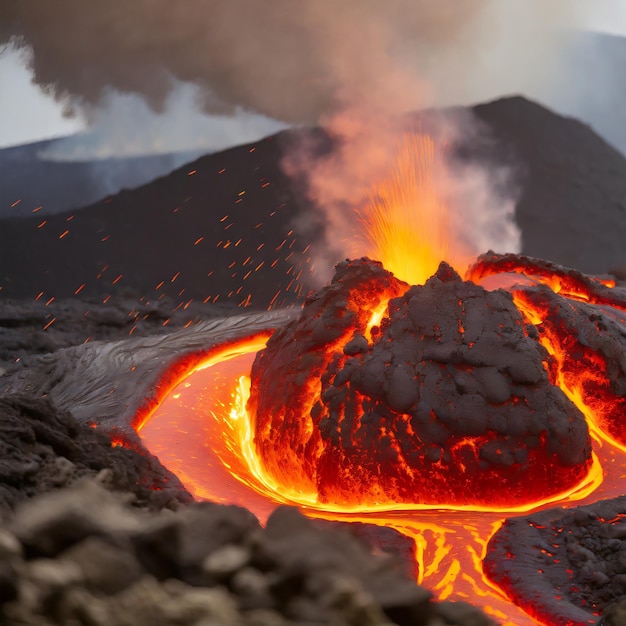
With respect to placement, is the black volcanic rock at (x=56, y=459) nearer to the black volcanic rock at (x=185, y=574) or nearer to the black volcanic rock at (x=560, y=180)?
the black volcanic rock at (x=185, y=574)

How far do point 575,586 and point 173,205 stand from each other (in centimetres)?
988

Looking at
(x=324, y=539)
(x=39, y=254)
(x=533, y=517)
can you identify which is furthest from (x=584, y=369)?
(x=39, y=254)

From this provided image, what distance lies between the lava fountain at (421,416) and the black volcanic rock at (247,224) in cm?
627

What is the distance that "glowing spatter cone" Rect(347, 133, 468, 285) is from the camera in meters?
7.00

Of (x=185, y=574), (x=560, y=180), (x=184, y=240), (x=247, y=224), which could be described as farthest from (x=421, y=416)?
(x=560, y=180)

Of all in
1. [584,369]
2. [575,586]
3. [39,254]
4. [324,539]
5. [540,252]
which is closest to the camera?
[324,539]

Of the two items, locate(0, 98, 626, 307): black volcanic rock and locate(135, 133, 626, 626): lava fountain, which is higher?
locate(0, 98, 626, 307): black volcanic rock

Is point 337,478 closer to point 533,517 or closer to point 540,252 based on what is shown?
point 533,517

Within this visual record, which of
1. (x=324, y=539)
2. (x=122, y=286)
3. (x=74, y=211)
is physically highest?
(x=74, y=211)

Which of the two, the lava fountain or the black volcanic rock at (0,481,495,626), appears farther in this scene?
the lava fountain

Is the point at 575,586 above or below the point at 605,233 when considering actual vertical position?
below

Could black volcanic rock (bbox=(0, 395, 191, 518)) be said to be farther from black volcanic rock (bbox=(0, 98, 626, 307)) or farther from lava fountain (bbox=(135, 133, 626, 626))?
black volcanic rock (bbox=(0, 98, 626, 307))

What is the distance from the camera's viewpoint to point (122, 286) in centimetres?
1116

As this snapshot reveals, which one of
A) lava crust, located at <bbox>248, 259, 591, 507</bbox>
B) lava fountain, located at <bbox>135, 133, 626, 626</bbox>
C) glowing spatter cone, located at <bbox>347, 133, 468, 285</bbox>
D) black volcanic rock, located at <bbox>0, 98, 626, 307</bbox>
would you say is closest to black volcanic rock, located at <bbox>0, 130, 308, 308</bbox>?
black volcanic rock, located at <bbox>0, 98, 626, 307</bbox>
